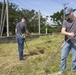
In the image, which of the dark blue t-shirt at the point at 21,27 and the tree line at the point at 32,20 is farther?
the tree line at the point at 32,20

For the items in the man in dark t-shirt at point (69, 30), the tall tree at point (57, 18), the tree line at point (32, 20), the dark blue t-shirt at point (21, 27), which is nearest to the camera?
the man in dark t-shirt at point (69, 30)

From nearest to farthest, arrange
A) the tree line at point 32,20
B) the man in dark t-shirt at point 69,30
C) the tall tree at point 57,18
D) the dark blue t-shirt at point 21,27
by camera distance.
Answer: the man in dark t-shirt at point 69,30 < the dark blue t-shirt at point 21,27 < the tree line at point 32,20 < the tall tree at point 57,18

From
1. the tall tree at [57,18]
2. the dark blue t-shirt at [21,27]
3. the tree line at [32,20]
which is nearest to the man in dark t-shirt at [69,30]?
the dark blue t-shirt at [21,27]

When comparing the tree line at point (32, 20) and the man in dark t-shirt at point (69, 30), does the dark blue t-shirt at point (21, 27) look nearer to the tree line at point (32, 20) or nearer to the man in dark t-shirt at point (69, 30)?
the man in dark t-shirt at point (69, 30)

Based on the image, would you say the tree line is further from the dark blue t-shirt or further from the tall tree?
the dark blue t-shirt

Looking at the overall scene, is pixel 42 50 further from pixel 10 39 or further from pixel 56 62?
pixel 10 39

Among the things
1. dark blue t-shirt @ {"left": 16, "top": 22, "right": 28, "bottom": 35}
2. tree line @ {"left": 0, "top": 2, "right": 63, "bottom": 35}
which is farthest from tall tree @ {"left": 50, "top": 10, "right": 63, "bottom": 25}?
dark blue t-shirt @ {"left": 16, "top": 22, "right": 28, "bottom": 35}

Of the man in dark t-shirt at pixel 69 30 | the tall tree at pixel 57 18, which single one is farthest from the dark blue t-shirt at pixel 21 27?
the tall tree at pixel 57 18

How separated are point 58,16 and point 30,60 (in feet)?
208

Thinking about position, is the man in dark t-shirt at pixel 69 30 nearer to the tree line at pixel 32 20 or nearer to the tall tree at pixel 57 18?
the tree line at pixel 32 20

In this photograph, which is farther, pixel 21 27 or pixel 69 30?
pixel 21 27

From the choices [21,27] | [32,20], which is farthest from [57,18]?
[21,27]

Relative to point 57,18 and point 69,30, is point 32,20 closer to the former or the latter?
point 57,18

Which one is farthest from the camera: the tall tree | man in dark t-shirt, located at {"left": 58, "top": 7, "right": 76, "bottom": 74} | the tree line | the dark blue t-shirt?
the tall tree
